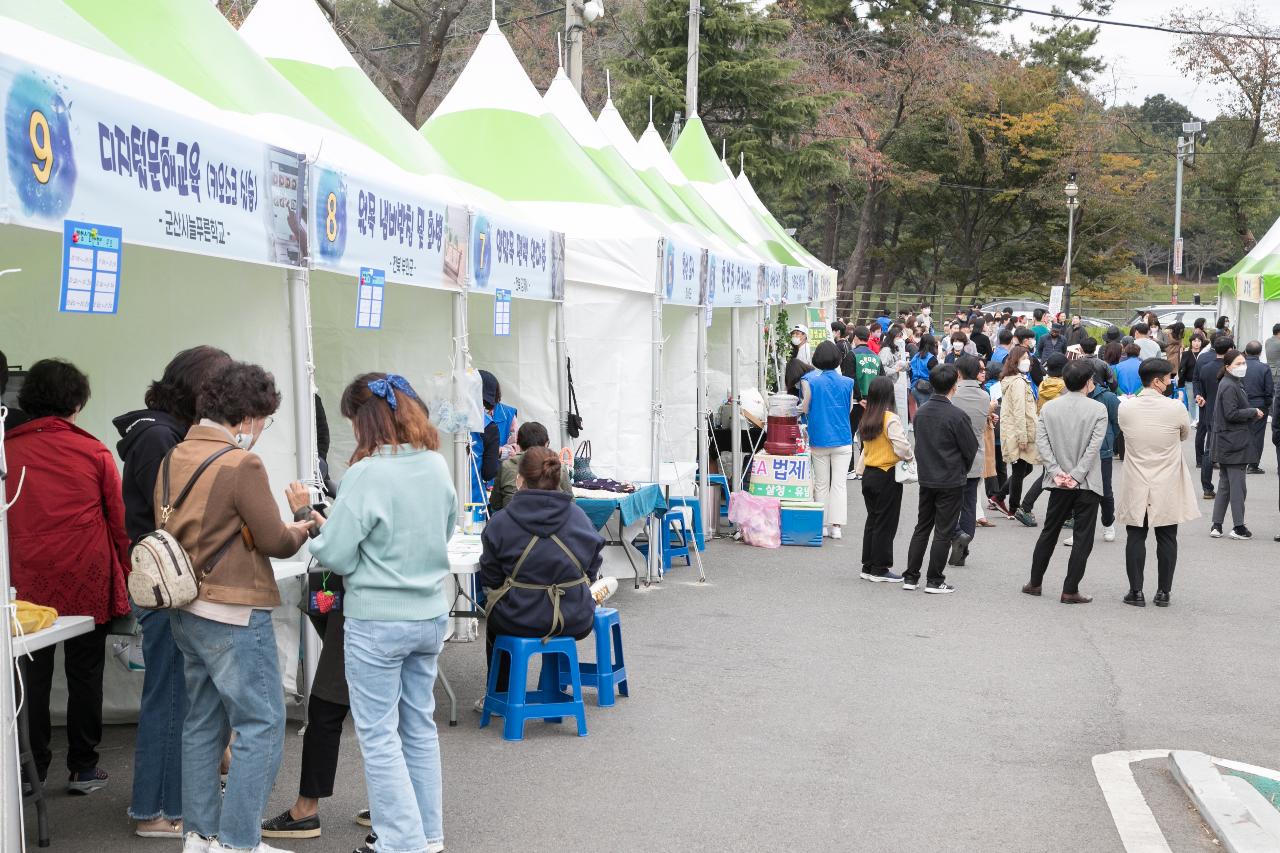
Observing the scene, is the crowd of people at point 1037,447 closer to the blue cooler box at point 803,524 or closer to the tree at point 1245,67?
the blue cooler box at point 803,524

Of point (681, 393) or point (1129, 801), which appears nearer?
A: point (1129, 801)

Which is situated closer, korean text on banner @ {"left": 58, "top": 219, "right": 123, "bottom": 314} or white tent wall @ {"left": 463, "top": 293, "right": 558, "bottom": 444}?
korean text on banner @ {"left": 58, "top": 219, "right": 123, "bottom": 314}

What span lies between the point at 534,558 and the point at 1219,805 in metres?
3.09

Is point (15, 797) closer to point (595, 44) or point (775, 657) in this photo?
point (775, 657)

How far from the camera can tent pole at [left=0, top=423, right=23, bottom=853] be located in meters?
3.70

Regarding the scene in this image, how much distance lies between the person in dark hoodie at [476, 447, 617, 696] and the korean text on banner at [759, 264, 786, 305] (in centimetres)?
970

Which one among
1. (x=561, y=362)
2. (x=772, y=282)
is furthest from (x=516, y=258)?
(x=772, y=282)

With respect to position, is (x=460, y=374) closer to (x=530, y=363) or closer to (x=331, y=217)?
(x=530, y=363)

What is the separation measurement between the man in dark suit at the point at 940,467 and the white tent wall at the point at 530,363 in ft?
9.36

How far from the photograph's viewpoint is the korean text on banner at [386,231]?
19.6 ft

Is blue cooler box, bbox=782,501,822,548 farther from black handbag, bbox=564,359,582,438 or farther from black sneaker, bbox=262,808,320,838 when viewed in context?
black sneaker, bbox=262,808,320,838

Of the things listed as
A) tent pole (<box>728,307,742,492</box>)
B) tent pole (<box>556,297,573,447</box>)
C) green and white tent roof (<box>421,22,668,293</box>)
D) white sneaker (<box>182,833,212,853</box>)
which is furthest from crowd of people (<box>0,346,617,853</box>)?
tent pole (<box>728,307,742,492</box>)

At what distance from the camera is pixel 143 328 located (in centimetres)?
624

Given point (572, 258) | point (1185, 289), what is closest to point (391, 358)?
point (572, 258)
